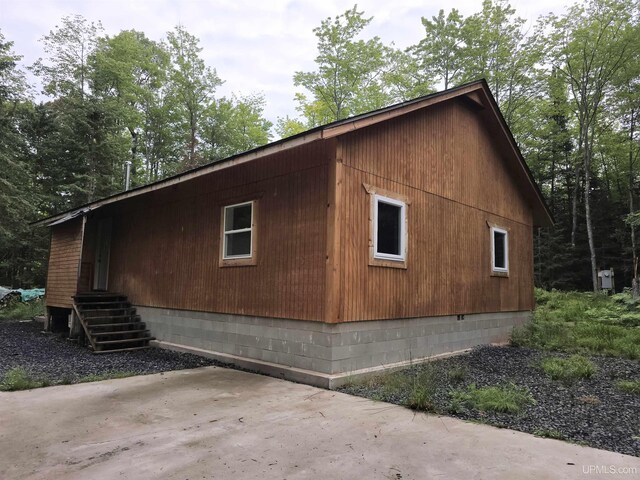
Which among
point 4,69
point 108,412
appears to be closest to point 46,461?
point 108,412

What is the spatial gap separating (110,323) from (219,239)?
12.2 feet

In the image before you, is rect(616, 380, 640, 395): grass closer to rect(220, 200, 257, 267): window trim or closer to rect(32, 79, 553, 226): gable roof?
rect(32, 79, 553, 226): gable roof

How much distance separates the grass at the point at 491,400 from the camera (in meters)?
4.52

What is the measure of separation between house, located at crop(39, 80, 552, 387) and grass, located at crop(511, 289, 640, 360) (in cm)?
69

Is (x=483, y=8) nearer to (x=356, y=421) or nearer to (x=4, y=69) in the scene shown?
(x=4, y=69)

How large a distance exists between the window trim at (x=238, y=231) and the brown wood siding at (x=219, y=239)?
10 centimetres

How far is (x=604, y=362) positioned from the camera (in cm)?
750

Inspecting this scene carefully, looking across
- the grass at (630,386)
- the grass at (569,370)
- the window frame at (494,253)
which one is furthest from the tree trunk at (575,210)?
the grass at (630,386)

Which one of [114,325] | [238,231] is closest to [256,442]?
[238,231]

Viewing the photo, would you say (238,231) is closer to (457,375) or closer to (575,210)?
(457,375)

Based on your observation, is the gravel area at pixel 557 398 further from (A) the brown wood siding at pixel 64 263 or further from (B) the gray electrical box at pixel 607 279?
(B) the gray electrical box at pixel 607 279

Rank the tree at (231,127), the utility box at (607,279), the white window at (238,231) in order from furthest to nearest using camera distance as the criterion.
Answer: the tree at (231,127)
the utility box at (607,279)
the white window at (238,231)

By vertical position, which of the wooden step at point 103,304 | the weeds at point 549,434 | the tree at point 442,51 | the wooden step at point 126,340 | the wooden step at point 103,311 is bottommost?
the weeds at point 549,434

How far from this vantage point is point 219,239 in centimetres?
800
